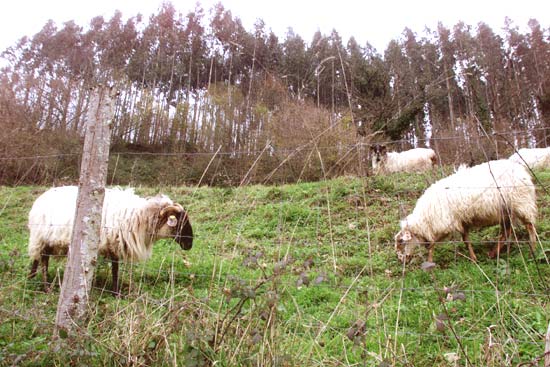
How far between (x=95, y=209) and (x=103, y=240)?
2.20m

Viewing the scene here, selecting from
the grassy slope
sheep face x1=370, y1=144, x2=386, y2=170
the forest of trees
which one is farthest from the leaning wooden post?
sheep face x1=370, y1=144, x2=386, y2=170

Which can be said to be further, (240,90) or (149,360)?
(240,90)

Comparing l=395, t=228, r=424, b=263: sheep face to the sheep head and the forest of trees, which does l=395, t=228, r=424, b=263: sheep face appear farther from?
the forest of trees

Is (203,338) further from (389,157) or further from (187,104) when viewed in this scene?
(187,104)

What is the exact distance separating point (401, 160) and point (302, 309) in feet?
38.4

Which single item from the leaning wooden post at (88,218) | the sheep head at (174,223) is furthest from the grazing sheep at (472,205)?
the leaning wooden post at (88,218)

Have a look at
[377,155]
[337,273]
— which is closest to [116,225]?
[337,273]

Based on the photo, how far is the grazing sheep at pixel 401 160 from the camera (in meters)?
13.8

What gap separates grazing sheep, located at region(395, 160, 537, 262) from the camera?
16.7 ft

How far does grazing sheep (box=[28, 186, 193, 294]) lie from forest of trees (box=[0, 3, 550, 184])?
5633 mm

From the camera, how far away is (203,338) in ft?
6.49

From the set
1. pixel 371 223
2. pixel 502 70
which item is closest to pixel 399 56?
pixel 502 70

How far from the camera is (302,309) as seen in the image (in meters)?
3.63

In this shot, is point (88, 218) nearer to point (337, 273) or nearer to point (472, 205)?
point (337, 273)
